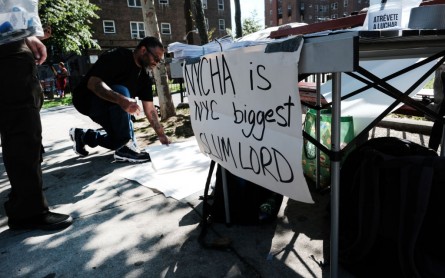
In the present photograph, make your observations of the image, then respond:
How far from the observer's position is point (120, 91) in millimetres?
3541

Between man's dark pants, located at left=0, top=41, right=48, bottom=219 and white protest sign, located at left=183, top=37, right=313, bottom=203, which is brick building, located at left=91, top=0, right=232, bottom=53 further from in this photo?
white protest sign, located at left=183, top=37, right=313, bottom=203

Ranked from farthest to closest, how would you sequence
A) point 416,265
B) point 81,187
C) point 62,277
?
point 81,187
point 62,277
point 416,265

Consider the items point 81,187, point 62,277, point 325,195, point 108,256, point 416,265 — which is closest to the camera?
point 416,265

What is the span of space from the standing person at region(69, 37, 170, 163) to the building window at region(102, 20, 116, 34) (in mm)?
25363

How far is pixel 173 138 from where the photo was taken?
16.3ft

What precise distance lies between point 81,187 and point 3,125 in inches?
46.3

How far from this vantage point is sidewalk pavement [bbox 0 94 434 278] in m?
1.72

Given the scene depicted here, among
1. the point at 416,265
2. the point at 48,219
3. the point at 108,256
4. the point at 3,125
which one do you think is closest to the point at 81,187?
the point at 48,219

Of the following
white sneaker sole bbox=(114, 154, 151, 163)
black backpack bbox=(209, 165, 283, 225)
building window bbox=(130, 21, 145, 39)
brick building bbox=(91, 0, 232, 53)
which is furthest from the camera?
building window bbox=(130, 21, 145, 39)

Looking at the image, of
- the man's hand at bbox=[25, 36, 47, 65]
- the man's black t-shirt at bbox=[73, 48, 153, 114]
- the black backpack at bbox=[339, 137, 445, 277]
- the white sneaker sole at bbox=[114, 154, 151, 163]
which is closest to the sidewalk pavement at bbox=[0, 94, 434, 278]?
the black backpack at bbox=[339, 137, 445, 277]

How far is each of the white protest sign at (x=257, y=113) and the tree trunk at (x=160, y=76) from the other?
440 cm

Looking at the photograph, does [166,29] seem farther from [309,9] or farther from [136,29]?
[309,9]

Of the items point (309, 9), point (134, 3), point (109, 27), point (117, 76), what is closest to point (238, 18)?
point (117, 76)

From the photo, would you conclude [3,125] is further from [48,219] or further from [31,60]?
[48,219]
